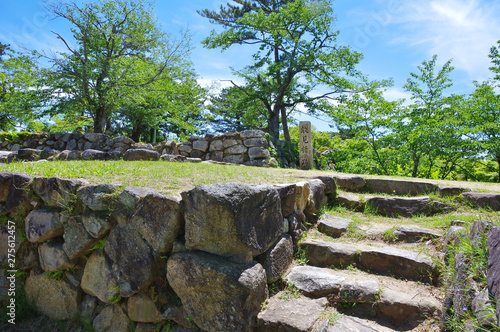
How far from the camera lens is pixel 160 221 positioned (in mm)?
2520

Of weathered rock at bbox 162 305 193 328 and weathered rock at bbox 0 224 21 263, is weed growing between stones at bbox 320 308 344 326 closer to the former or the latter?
weathered rock at bbox 162 305 193 328

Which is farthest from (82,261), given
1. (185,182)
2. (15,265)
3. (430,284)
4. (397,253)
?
(430,284)

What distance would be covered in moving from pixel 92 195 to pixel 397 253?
3.10 m

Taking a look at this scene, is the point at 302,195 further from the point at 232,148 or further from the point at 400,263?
the point at 232,148

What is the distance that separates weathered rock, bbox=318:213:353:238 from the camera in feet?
11.8

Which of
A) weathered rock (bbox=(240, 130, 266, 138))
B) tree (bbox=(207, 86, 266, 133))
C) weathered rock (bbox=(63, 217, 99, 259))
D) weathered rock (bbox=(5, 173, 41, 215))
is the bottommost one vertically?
weathered rock (bbox=(63, 217, 99, 259))

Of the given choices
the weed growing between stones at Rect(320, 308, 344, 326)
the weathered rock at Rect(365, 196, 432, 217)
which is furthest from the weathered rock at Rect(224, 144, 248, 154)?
the weed growing between stones at Rect(320, 308, 344, 326)

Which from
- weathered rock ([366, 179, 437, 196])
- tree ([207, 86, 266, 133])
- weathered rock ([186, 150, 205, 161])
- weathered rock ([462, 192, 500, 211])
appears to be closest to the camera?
weathered rock ([462, 192, 500, 211])

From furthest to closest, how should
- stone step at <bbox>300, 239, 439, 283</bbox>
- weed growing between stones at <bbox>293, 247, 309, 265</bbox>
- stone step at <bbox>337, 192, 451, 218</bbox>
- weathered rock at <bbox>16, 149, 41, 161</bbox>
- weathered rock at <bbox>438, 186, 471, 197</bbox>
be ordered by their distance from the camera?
weathered rock at <bbox>16, 149, 41, 161</bbox>
weathered rock at <bbox>438, 186, 471, 197</bbox>
stone step at <bbox>337, 192, 451, 218</bbox>
weed growing between stones at <bbox>293, 247, 309, 265</bbox>
stone step at <bbox>300, 239, 439, 283</bbox>

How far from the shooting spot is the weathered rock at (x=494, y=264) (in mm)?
1624

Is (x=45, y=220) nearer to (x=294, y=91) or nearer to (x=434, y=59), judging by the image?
(x=434, y=59)

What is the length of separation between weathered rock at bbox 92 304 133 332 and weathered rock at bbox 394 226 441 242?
9.88 feet

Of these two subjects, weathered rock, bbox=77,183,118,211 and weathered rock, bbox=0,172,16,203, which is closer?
weathered rock, bbox=77,183,118,211

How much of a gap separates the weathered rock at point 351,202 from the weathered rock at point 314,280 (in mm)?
1749
